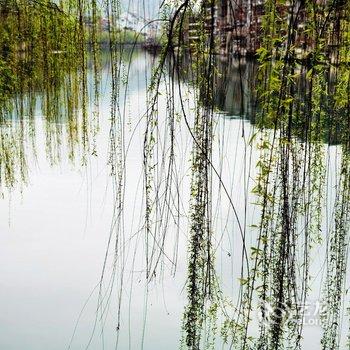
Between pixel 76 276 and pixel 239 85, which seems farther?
pixel 76 276

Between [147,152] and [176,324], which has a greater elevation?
[147,152]

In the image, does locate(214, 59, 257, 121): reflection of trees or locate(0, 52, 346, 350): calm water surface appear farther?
locate(0, 52, 346, 350): calm water surface

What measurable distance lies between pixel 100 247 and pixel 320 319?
5.67 metres

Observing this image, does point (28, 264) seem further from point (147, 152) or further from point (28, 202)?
point (147, 152)

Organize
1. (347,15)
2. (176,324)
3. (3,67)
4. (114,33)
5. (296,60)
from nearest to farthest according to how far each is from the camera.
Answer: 1. (296,60)
2. (347,15)
3. (114,33)
4. (3,67)
5. (176,324)

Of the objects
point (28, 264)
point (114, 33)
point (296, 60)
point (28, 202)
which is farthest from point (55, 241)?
point (296, 60)

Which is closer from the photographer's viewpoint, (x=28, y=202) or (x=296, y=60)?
(x=296, y=60)

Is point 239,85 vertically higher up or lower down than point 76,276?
higher up

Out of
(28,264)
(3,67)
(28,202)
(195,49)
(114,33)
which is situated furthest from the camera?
(28,202)

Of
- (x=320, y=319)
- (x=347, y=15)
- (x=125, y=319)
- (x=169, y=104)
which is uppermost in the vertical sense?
(x=347, y=15)

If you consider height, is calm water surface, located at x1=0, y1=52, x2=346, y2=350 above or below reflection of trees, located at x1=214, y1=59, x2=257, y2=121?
below

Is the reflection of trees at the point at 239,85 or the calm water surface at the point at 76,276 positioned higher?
the reflection of trees at the point at 239,85

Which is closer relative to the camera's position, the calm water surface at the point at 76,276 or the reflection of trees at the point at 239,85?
the reflection of trees at the point at 239,85

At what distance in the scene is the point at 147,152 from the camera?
1.72 meters
